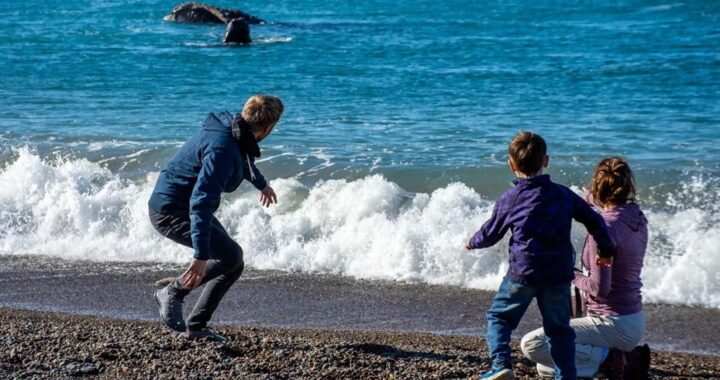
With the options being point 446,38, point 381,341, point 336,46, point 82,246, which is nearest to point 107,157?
point 82,246

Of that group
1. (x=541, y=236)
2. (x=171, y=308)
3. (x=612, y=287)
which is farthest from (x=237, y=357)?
(x=612, y=287)

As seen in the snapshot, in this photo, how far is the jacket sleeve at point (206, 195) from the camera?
573cm

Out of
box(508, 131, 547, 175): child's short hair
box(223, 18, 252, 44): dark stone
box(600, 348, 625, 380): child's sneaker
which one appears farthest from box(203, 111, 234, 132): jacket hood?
box(223, 18, 252, 44): dark stone

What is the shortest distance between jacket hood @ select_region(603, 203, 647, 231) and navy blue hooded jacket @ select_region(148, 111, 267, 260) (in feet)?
6.55

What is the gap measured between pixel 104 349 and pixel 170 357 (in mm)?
424

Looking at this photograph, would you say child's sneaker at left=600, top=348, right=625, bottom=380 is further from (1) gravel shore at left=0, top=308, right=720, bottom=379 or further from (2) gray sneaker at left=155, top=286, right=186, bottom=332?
(2) gray sneaker at left=155, top=286, right=186, bottom=332

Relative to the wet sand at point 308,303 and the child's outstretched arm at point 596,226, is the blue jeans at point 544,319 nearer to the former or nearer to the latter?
the child's outstretched arm at point 596,226

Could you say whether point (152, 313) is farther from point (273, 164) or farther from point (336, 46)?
point (336, 46)

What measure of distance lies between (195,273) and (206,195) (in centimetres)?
45

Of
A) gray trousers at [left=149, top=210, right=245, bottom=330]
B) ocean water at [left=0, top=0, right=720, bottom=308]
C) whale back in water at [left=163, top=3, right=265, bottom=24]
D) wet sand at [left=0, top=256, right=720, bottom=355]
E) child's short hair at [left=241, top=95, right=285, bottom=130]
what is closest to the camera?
child's short hair at [left=241, top=95, right=285, bottom=130]

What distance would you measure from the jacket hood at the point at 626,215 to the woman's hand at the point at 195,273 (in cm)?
213

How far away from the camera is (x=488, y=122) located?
52.0 feet

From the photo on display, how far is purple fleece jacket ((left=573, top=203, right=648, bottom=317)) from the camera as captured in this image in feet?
17.3

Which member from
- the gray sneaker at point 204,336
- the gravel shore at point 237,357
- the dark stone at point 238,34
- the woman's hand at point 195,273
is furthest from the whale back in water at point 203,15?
the woman's hand at point 195,273
